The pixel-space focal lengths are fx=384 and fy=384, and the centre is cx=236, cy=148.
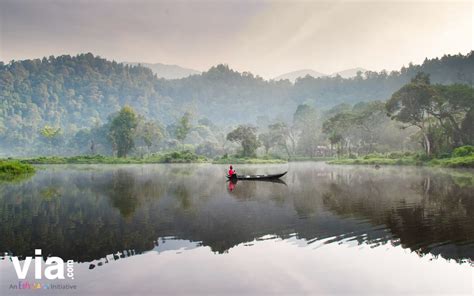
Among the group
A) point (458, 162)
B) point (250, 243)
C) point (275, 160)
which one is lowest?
point (250, 243)

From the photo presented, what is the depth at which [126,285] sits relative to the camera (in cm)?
903

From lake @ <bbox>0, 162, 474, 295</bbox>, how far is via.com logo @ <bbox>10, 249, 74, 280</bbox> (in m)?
0.17

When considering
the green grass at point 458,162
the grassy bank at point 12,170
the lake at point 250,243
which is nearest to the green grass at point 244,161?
the green grass at point 458,162

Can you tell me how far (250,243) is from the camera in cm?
1279

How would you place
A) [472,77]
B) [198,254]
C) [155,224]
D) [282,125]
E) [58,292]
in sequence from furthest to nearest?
[472,77], [282,125], [155,224], [198,254], [58,292]

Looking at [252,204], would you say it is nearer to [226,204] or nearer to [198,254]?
[226,204]

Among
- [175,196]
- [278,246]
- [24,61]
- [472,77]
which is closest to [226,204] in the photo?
[175,196]

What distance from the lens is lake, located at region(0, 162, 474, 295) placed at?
30.2ft

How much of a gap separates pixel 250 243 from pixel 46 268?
240 inches

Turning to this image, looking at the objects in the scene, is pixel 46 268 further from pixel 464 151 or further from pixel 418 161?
pixel 418 161

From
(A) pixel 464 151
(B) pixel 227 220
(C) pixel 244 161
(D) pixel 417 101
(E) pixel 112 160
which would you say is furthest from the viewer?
(E) pixel 112 160

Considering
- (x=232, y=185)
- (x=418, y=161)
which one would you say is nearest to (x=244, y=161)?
(x=418, y=161)

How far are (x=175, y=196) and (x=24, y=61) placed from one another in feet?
683

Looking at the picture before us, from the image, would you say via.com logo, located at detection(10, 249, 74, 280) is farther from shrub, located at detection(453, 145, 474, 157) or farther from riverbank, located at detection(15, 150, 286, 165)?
riverbank, located at detection(15, 150, 286, 165)
